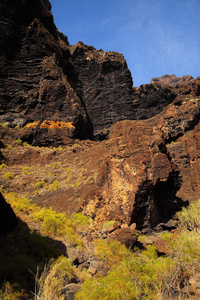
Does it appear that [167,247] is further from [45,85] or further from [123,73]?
[123,73]

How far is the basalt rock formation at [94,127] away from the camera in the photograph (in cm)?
1049

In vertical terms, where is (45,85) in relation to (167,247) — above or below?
above

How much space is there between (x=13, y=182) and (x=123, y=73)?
4954 cm

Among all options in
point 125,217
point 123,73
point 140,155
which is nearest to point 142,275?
point 125,217

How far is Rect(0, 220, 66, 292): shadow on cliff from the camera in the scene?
5.12m

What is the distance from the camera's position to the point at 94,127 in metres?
53.3

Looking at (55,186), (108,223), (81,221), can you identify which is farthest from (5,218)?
(55,186)

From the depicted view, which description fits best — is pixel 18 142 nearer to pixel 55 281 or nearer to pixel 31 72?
pixel 31 72

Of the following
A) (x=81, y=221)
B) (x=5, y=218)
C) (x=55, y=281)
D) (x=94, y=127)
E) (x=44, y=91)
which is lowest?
(x=55, y=281)

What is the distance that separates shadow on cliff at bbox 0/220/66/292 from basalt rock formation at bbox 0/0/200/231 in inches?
114

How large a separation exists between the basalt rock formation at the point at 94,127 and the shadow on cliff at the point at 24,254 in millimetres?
2896

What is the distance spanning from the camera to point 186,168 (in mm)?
21156

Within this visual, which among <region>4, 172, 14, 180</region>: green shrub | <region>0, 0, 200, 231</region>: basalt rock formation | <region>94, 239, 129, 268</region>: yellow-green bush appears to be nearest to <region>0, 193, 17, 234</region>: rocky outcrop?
<region>94, 239, 129, 268</region>: yellow-green bush

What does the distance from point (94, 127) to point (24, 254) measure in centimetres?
4779
